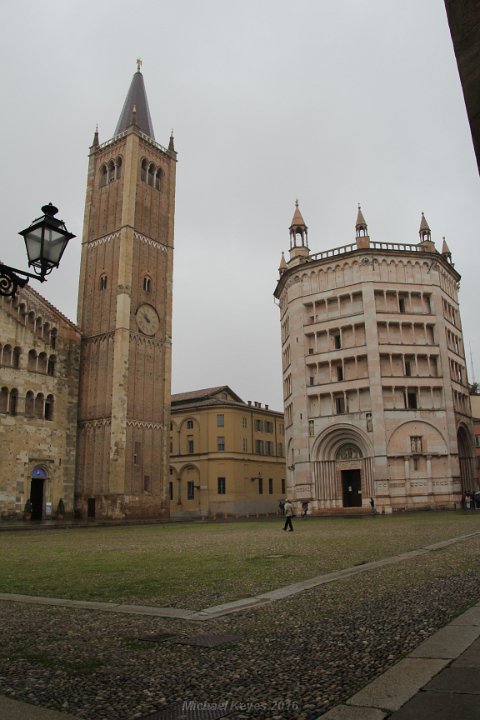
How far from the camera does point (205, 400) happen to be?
76.8 meters

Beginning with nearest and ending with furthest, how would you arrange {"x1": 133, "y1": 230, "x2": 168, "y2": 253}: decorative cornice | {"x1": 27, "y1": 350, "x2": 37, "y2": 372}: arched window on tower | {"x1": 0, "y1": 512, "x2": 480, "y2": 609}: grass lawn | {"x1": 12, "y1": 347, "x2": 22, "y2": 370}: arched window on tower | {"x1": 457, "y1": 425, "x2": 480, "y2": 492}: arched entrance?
1. {"x1": 0, "y1": 512, "x2": 480, "y2": 609}: grass lawn
2. {"x1": 12, "y1": 347, "x2": 22, "y2": 370}: arched window on tower
3. {"x1": 27, "y1": 350, "x2": 37, "y2": 372}: arched window on tower
4. {"x1": 457, "y1": 425, "x2": 480, "y2": 492}: arched entrance
5. {"x1": 133, "y1": 230, "x2": 168, "y2": 253}: decorative cornice

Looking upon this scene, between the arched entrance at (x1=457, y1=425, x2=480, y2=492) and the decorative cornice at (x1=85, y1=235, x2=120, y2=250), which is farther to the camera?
the decorative cornice at (x1=85, y1=235, x2=120, y2=250)

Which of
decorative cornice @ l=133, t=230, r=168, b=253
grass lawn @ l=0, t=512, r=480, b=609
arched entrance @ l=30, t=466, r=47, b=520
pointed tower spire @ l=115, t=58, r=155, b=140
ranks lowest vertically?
grass lawn @ l=0, t=512, r=480, b=609

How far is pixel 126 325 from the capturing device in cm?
5447

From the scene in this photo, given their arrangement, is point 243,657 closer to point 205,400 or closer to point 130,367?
point 130,367

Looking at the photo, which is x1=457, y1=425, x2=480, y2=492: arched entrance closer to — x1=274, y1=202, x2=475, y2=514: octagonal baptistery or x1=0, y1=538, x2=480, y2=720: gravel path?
x1=274, y1=202, x2=475, y2=514: octagonal baptistery

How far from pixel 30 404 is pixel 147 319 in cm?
1436

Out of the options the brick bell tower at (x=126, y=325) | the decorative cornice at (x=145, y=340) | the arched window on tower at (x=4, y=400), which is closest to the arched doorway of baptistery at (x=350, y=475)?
the brick bell tower at (x=126, y=325)

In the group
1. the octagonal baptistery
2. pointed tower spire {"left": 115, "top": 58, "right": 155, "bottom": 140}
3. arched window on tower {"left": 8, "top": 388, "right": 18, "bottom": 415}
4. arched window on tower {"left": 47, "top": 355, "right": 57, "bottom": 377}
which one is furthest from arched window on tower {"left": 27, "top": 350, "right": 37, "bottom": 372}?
pointed tower spire {"left": 115, "top": 58, "right": 155, "bottom": 140}

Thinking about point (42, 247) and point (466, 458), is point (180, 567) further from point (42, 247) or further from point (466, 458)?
point (466, 458)

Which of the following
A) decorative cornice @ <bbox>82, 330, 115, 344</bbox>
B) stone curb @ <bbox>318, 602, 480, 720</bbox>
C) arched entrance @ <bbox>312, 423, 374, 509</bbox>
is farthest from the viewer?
decorative cornice @ <bbox>82, 330, 115, 344</bbox>

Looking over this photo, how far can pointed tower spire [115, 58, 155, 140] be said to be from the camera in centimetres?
6444

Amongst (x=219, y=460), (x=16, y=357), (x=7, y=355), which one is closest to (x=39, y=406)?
(x=16, y=357)

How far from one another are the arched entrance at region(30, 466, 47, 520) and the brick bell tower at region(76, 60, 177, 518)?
3988 millimetres
